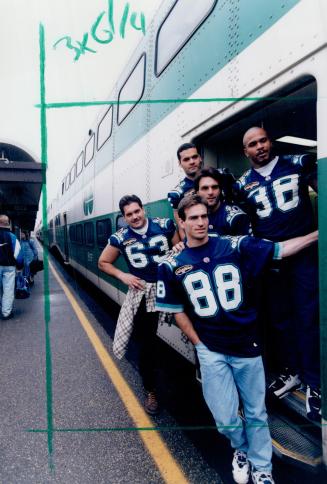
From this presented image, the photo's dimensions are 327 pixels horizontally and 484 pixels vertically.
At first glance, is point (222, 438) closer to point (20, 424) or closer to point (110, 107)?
point (20, 424)

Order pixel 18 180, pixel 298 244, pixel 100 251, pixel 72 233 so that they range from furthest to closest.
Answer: pixel 72 233, pixel 18 180, pixel 100 251, pixel 298 244

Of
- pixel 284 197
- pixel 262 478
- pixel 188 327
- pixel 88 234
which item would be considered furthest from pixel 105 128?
pixel 262 478

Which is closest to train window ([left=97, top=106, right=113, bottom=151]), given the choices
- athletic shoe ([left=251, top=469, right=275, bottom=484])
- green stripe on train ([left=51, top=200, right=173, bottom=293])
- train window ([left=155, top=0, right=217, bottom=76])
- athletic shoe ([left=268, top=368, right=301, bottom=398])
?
green stripe on train ([left=51, top=200, right=173, bottom=293])

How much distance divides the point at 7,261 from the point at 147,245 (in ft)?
14.8

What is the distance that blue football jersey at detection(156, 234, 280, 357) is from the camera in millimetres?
2197

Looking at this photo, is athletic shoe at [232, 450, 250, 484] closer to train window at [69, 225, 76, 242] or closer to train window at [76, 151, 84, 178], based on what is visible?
train window at [76, 151, 84, 178]

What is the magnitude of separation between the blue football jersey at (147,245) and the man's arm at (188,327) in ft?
2.69

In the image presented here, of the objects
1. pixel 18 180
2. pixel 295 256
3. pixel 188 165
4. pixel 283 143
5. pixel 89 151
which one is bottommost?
pixel 295 256

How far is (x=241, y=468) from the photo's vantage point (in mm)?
2344

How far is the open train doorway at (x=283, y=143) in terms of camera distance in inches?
85.2

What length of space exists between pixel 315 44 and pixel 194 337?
5.64ft

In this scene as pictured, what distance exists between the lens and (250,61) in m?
2.38

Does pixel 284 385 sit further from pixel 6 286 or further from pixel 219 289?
pixel 6 286

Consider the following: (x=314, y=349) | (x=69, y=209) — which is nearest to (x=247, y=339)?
(x=314, y=349)
